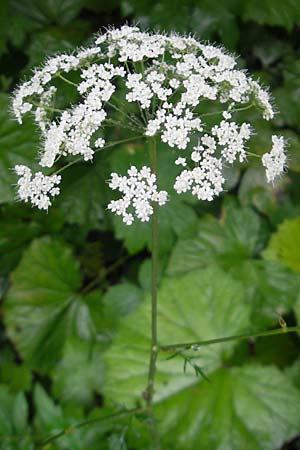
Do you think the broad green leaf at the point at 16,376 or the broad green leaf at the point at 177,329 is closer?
the broad green leaf at the point at 177,329

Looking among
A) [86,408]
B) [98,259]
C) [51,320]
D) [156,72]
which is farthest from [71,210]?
[156,72]

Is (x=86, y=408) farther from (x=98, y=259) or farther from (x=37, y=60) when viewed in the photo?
(x=37, y=60)

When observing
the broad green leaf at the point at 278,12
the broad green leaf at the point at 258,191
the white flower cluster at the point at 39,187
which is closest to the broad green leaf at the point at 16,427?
the white flower cluster at the point at 39,187

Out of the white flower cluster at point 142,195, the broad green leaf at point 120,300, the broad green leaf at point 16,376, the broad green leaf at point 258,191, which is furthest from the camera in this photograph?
the broad green leaf at point 16,376

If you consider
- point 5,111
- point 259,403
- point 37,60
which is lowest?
point 259,403

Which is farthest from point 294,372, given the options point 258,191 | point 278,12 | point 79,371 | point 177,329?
point 278,12

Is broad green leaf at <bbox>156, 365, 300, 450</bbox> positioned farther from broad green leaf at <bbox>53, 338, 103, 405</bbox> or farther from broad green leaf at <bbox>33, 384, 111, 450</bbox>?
broad green leaf at <bbox>53, 338, 103, 405</bbox>

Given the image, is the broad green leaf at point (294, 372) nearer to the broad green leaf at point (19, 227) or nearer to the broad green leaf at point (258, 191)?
the broad green leaf at point (258, 191)

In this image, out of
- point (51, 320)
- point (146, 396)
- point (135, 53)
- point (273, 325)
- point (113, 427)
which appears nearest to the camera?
point (135, 53)
